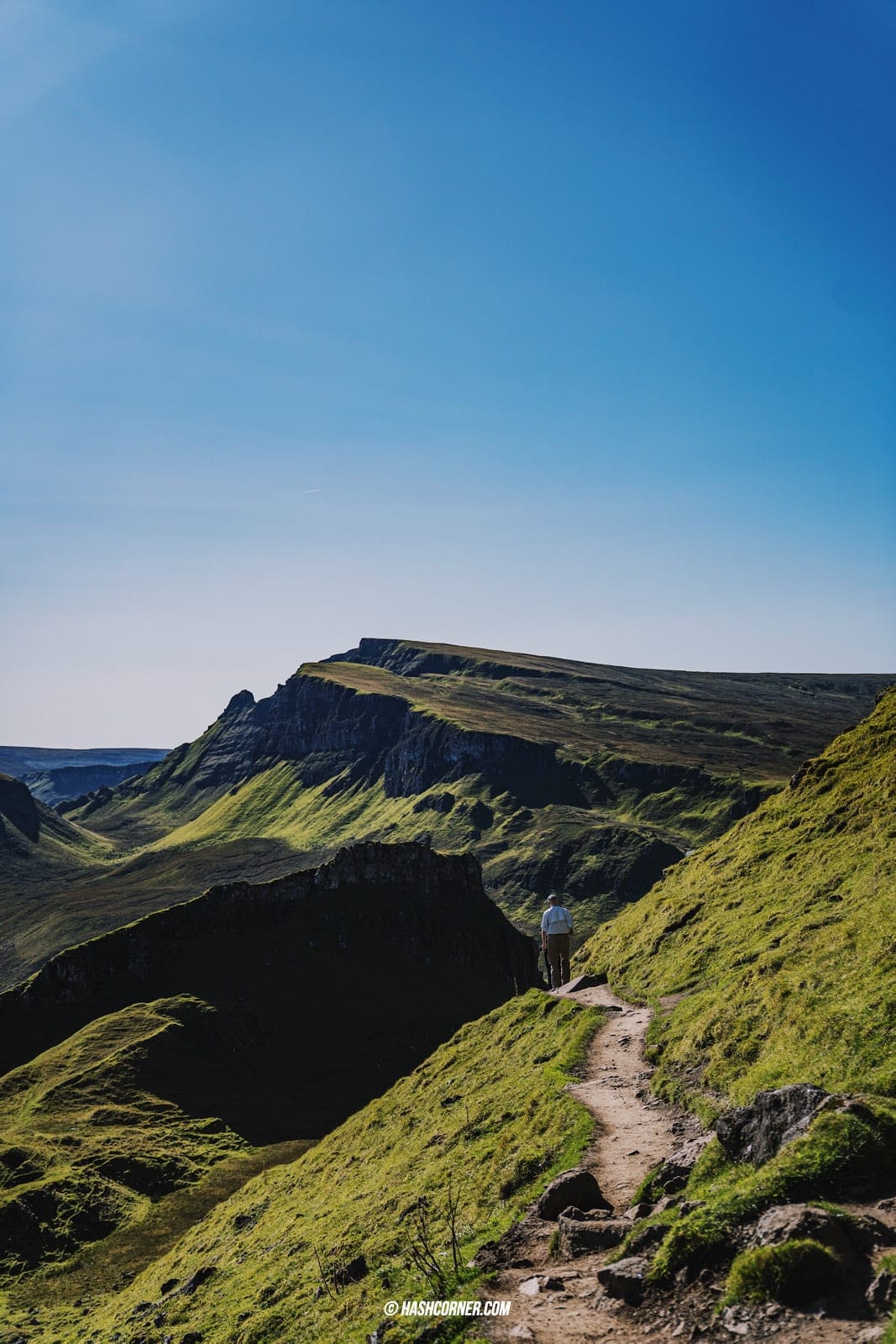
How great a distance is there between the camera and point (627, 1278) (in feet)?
49.9

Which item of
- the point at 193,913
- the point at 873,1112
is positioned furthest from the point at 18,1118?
the point at 873,1112

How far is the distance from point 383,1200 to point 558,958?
69.9ft

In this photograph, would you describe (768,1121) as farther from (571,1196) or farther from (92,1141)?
(92,1141)

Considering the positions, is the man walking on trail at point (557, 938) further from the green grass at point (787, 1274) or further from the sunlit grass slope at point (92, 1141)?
the sunlit grass slope at point (92, 1141)

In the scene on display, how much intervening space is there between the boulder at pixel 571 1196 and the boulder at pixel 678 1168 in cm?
146

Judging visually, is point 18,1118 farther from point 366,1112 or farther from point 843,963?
point 843,963

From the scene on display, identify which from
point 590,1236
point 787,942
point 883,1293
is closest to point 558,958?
point 787,942

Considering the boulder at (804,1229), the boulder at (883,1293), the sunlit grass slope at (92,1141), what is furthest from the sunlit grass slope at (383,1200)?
the sunlit grass slope at (92,1141)

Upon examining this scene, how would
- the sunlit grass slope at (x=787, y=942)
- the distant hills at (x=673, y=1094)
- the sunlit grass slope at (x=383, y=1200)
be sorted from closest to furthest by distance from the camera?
the distant hills at (x=673, y=1094), the sunlit grass slope at (x=787, y=942), the sunlit grass slope at (x=383, y=1200)

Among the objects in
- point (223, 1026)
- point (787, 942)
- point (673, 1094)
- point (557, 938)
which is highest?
point (787, 942)

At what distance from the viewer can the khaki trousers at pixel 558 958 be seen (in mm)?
47156

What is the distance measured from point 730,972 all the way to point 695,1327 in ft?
72.3

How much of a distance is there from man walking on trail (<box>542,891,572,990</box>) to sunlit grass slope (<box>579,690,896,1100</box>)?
2.63m

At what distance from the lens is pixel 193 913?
13362 cm
